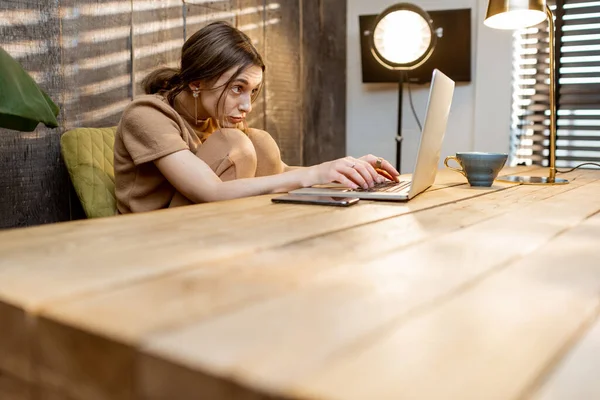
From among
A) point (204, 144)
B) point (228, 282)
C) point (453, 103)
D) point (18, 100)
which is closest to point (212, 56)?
point (204, 144)

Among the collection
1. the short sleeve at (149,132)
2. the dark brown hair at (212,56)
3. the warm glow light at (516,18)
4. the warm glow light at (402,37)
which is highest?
the warm glow light at (402,37)

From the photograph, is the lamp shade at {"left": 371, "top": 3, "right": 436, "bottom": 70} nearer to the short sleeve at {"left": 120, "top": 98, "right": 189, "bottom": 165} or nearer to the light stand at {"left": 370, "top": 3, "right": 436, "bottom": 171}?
the light stand at {"left": 370, "top": 3, "right": 436, "bottom": 171}

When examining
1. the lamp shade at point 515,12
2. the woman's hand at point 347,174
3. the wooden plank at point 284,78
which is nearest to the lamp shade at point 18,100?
the woman's hand at point 347,174

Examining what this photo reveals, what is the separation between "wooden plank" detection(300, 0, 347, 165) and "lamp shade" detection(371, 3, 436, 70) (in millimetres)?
570

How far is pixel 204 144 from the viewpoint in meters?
1.62

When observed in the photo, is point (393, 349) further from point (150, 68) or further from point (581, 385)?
point (150, 68)

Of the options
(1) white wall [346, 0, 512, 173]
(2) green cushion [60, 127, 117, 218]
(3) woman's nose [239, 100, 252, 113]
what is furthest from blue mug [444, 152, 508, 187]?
(1) white wall [346, 0, 512, 173]

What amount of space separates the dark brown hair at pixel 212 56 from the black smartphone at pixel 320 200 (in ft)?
2.09

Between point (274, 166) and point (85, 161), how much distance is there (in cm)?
64

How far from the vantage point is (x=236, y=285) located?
538 mm

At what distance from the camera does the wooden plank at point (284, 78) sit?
3355mm

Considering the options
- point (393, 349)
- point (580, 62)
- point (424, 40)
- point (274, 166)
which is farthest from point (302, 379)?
point (580, 62)

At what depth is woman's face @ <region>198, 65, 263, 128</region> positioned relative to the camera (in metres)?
1.77

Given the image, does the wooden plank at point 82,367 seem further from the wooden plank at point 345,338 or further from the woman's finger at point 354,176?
the woman's finger at point 354,176
